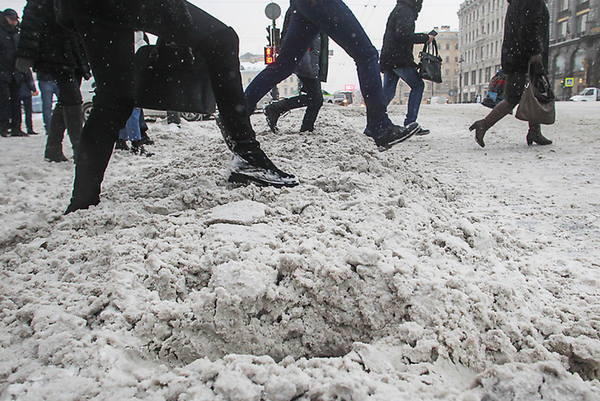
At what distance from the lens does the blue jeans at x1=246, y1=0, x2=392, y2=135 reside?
326 cm

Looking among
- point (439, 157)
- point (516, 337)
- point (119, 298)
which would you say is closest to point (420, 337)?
point (516, 337)

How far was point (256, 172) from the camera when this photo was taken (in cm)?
228

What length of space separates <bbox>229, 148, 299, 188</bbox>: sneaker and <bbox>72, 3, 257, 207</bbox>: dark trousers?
31 cm

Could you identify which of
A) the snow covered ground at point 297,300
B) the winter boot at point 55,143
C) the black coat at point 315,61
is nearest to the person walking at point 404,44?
the black coat at point 315,61

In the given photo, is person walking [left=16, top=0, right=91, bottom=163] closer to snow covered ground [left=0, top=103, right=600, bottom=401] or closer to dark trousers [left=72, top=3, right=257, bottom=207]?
dark trousers [left=72, top=3, right=257, bottom=207]

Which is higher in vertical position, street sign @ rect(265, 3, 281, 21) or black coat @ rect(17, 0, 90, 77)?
street sign @ rect(265, 3, 281, 21)

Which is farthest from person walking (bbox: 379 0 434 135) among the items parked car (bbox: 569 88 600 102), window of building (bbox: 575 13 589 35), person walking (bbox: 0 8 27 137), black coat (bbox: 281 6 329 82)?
window of building (bbox: 575 13 589 35)

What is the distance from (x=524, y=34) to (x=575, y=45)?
54.5 m

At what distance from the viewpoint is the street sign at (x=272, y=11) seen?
1502cm

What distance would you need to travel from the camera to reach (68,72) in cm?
386

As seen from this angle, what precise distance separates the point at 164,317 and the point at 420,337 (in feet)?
2.23

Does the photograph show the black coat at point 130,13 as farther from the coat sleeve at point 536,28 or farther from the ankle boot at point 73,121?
the coat sleeve at point 536,28

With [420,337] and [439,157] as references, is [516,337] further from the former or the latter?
[439,157]

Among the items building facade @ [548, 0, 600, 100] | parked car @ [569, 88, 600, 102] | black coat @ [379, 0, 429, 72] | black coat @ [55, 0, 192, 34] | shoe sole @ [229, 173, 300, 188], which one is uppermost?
building facade @ [548, 0, 600, 100]
